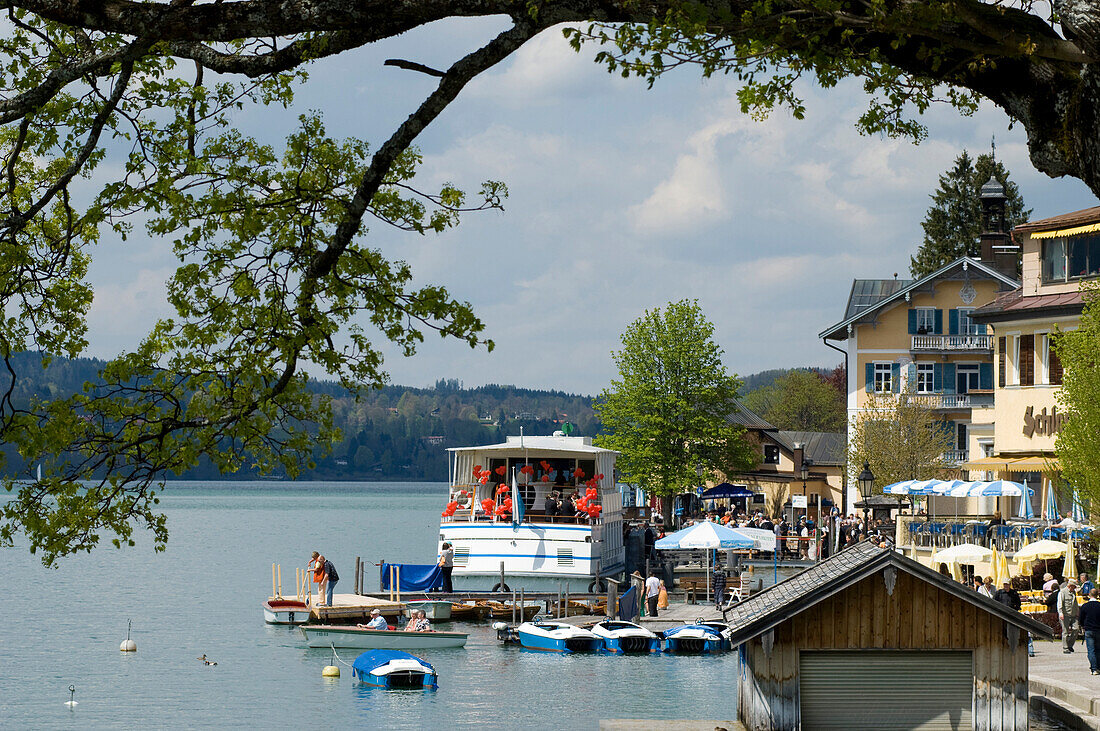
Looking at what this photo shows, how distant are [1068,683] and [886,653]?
6836 mm

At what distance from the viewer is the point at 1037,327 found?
49875 mm

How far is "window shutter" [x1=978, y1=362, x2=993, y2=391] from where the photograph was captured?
246 ft

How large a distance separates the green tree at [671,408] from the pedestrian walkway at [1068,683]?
168 feet

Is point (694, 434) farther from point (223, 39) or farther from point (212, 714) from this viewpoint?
point (223, 39)

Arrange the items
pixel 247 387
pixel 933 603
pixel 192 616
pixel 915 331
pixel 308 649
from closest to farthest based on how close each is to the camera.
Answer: pixel 247 387
pixel 933 603
pixel 308 649
pixel 192 616
pixel 915 331

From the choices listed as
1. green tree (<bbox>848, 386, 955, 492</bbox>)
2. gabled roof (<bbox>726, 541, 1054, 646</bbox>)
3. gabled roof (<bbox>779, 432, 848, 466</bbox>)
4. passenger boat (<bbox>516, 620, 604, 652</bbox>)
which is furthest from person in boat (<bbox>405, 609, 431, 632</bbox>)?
gabled roof (<bbox>779, 432, 848, 466</bbox>)

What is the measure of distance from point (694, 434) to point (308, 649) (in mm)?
40417

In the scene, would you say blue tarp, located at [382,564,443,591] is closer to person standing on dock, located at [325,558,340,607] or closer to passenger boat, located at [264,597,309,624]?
passenger boat, located at [264,597,309,624]

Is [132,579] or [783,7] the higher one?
[783,7]

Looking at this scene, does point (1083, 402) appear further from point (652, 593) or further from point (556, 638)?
point (556, 638)

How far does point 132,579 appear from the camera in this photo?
270 feet

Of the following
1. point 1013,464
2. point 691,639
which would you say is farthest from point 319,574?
point 1013,464

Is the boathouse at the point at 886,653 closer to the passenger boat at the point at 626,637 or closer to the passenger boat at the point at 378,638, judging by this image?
the passenger boat at the point at 626,637

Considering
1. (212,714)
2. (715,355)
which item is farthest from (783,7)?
(715,355)
